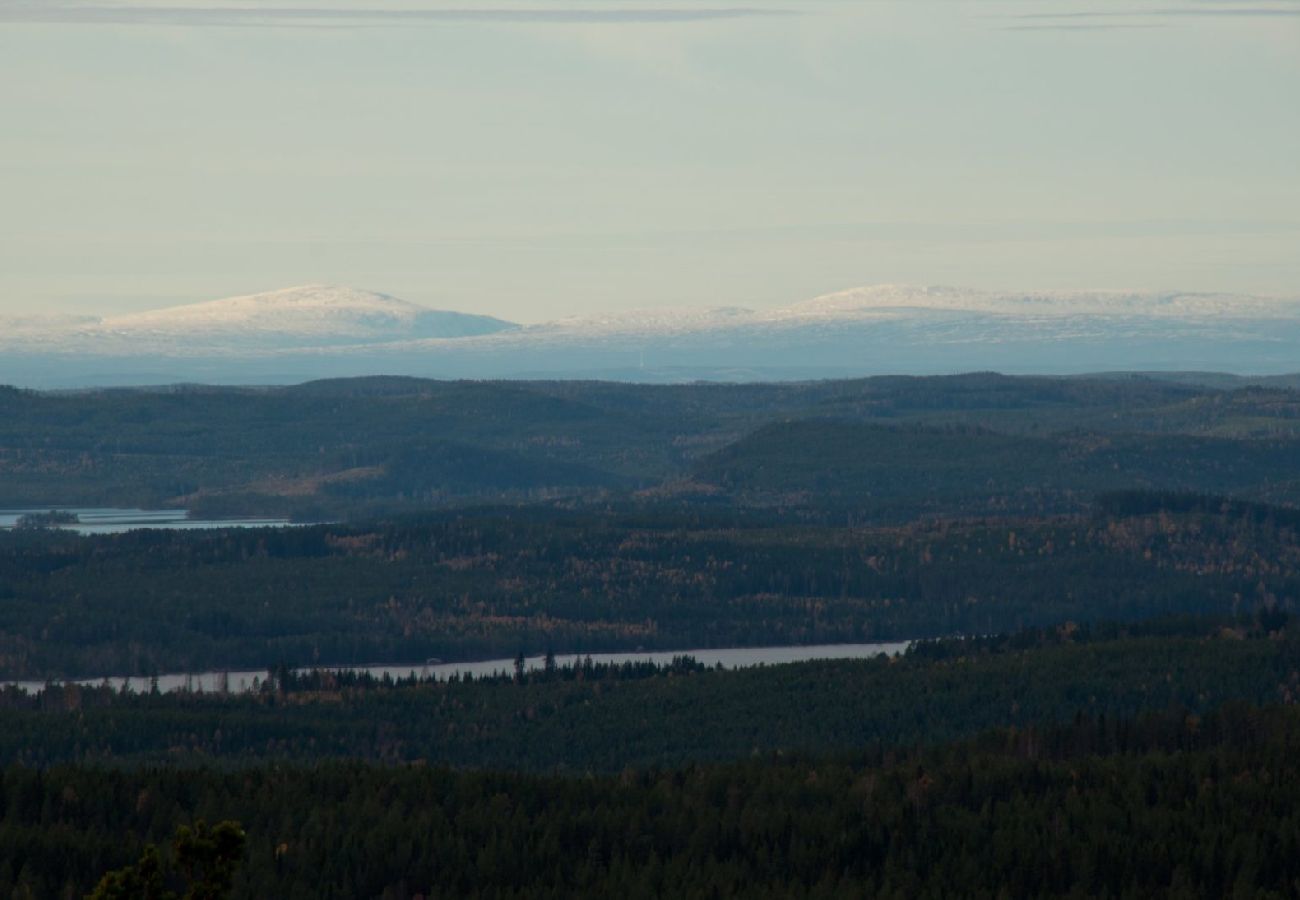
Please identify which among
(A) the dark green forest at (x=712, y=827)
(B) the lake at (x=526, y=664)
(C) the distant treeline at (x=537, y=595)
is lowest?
(B) the lake at (x=526, y=664)

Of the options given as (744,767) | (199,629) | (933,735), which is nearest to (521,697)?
(933,735)

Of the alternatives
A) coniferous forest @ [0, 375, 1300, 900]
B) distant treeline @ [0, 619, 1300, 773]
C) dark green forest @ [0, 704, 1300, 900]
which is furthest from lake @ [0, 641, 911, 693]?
dark green forest @ [0, 704, 1300, 900]

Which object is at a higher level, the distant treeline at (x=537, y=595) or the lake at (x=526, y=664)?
the distant treeline at (x=537, y=595)

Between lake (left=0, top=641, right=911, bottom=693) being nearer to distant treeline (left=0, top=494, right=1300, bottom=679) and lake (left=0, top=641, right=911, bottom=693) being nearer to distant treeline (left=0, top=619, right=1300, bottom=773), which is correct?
distant treeline (left=0, top=494, right=1300, bottom=679)

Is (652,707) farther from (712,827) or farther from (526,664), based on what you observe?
(712,827)

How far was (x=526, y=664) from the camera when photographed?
15525 centimetres

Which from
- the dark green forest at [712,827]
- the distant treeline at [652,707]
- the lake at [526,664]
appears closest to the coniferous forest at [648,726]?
the dark green forest at [712,827]

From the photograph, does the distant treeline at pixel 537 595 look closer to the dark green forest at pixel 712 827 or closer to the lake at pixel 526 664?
the lake at pixel 526 664

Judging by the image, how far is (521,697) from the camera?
12912 cm

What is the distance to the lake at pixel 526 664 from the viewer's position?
143875 mm

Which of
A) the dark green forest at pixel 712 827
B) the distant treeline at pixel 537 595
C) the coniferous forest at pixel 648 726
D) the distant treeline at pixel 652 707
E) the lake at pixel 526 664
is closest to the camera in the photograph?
the dark green forest at pixel 712 827

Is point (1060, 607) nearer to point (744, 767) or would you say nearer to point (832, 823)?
point (744, 767)

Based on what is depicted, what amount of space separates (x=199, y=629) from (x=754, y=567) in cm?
4401

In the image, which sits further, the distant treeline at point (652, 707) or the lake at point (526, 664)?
the lake at point (526, 664)
